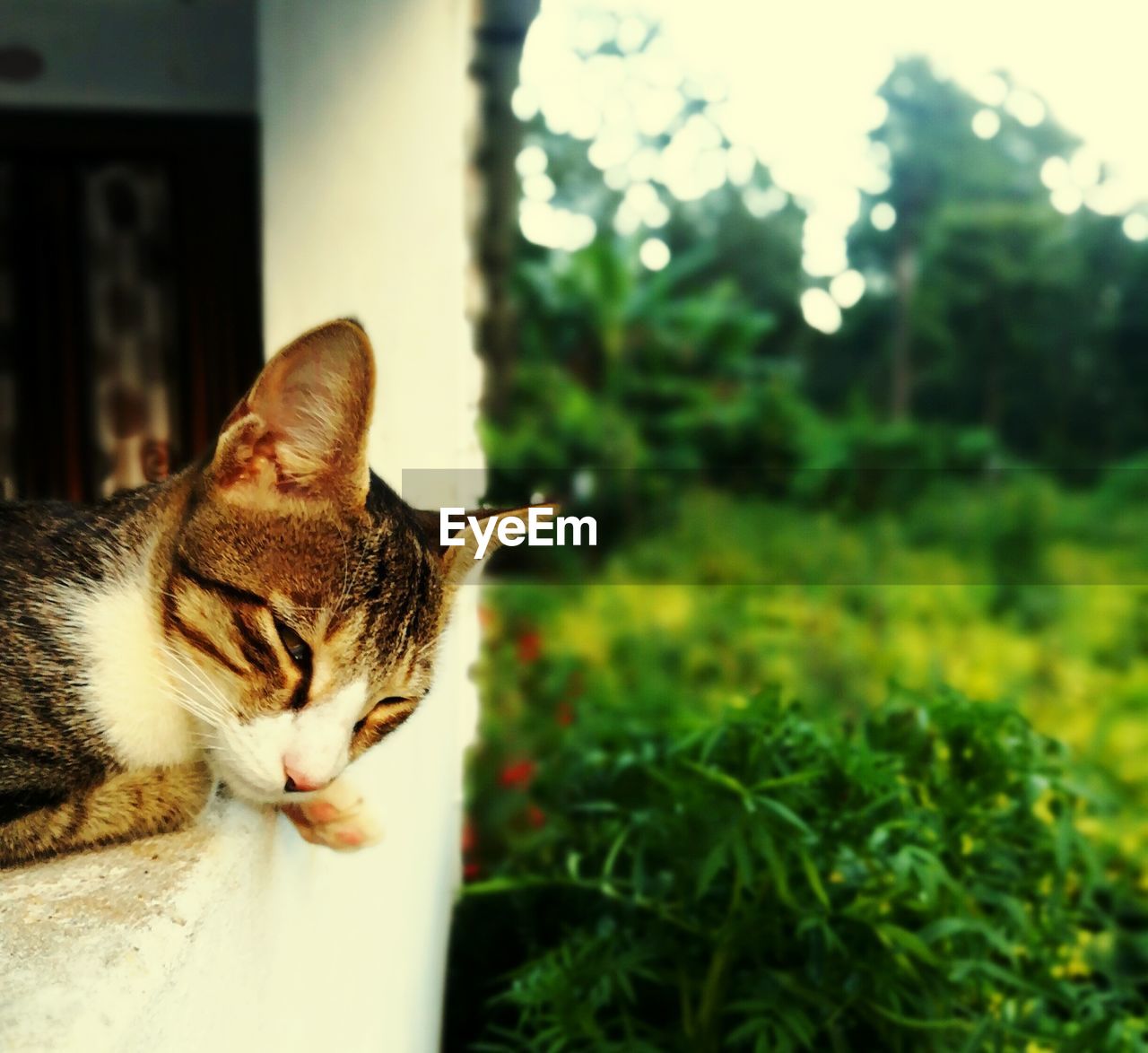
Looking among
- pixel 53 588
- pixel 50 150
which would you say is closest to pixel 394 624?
pixel 53 588

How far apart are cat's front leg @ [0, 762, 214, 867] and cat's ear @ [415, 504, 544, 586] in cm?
41

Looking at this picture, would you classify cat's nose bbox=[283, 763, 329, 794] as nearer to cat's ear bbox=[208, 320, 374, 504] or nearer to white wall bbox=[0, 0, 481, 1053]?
white wall bbox=[0, 0, 481, 1053]

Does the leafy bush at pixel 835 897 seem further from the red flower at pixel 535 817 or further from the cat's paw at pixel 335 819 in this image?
the red flower at pixel 535 817

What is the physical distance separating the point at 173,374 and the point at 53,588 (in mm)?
2686

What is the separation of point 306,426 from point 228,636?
214 mm

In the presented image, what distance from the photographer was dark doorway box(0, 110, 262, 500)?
3.30 meters

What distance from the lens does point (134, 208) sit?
3.77 m

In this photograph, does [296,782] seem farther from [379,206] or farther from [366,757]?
[379,206]

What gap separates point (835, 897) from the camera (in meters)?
1.83

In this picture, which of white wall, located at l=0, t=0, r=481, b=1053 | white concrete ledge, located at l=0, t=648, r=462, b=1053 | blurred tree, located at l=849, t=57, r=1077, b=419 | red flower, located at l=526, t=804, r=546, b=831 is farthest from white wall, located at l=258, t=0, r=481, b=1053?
blurred tree, located at l=849, t=57, r=1077, b=419

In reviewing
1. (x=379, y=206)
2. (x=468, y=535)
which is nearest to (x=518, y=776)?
(x=379, y=206)

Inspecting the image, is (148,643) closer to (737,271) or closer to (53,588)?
(53,588)

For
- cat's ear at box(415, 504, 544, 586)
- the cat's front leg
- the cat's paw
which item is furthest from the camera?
cat's ear at box(415, 504, 544, 586)

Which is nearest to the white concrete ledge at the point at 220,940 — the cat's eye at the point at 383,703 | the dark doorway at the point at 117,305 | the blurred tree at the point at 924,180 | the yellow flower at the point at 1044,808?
the cat's eye at the point at 383,703
